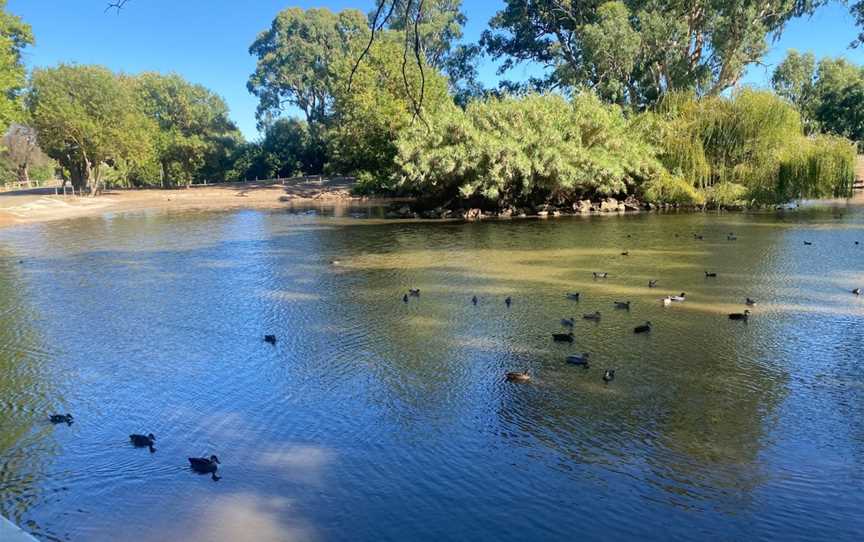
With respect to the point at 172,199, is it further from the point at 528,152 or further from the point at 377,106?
the point at 528,152

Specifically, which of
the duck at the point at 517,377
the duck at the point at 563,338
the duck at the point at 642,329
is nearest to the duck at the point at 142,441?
the duck at the point at 517,377

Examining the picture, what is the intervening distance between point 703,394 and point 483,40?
60.9 meters

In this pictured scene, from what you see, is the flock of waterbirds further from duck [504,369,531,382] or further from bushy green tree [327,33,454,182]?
bushy green tree [327,33,454,182]

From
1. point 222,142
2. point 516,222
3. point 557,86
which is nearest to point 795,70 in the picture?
point 557,86

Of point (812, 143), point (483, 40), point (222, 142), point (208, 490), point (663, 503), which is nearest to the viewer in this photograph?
point (663, 503)

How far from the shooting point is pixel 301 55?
3519 inches

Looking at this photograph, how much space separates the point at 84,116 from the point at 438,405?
2349 inches

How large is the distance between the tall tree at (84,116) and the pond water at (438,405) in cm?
4213

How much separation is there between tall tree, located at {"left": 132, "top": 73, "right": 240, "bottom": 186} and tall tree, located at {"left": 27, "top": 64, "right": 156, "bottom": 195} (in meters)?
13.0

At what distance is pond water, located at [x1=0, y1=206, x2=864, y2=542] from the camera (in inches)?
287

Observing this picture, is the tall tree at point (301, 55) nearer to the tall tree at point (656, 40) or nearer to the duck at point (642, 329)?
the tall tree at point (656, 40)

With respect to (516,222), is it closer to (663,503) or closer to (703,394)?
(703,394)

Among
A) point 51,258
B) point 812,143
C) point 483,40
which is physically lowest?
point 51,258

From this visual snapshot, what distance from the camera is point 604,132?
132 ft
